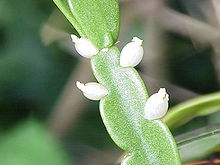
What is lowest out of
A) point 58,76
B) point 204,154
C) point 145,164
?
point 145,164

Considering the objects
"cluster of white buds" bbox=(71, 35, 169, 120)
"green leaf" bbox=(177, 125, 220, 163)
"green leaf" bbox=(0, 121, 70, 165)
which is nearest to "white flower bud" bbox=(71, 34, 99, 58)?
"cluster of white buds" bbox=(71, 35, 169, 120)

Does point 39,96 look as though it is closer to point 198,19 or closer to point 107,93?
point 198,19

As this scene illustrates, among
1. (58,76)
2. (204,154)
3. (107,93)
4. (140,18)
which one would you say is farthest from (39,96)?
(107,93)

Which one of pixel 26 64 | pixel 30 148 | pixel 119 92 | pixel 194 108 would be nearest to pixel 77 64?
pixel 26 64

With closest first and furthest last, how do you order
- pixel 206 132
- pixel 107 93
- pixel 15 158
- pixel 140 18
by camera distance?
pixel 107 93 < pixel 206 132 < pixel 15 158 < pixel 140 18

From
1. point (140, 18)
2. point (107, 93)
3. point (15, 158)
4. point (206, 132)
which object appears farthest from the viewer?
point (140, 18)

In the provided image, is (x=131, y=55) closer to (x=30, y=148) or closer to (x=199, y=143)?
(x=199, y=143)
